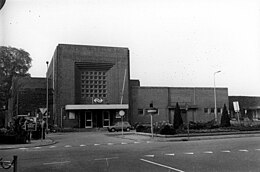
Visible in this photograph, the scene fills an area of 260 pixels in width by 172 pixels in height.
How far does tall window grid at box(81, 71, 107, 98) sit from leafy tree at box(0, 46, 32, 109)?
951 centimetres

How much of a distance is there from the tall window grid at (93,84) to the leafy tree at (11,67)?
31.2 feet

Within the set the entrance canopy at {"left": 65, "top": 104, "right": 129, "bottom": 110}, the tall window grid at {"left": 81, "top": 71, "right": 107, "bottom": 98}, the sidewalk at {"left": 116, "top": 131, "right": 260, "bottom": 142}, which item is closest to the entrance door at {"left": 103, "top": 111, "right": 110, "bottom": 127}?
the entrance canopy at {"left": 65, "top": 104, "right": 129, "bottom": 110}

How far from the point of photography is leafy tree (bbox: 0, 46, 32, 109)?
143ft

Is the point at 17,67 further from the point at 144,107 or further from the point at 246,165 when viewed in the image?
the point at 246,165

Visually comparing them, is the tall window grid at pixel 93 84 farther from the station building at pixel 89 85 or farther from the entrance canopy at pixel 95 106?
the entrance canopy at pixel 95 106

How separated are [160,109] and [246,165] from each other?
147 ft

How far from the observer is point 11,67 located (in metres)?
44.4

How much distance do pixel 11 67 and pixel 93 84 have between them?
1362 centimetres

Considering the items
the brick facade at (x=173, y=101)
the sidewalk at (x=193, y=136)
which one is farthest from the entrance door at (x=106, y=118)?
the sidewalk at (x=193, y=136)

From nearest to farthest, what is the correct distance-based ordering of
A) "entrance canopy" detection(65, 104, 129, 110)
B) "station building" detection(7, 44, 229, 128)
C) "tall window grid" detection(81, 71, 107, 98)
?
"entrance canopy" detection(65, 104, 129, 110) → "station building" detection(7, 44, 229, 128) → "tall window grid" detection(81, 71, 107, 98)

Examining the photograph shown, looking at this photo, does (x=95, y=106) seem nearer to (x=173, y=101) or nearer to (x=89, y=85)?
(x=89, y=85)

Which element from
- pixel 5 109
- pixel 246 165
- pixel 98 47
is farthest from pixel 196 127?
pixel 5 109

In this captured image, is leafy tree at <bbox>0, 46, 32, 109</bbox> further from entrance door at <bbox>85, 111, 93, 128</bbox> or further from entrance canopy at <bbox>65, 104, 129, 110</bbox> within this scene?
entrance door at <bbox>85, 111, 93, 128</bbox>

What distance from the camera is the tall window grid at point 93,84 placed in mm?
52553
